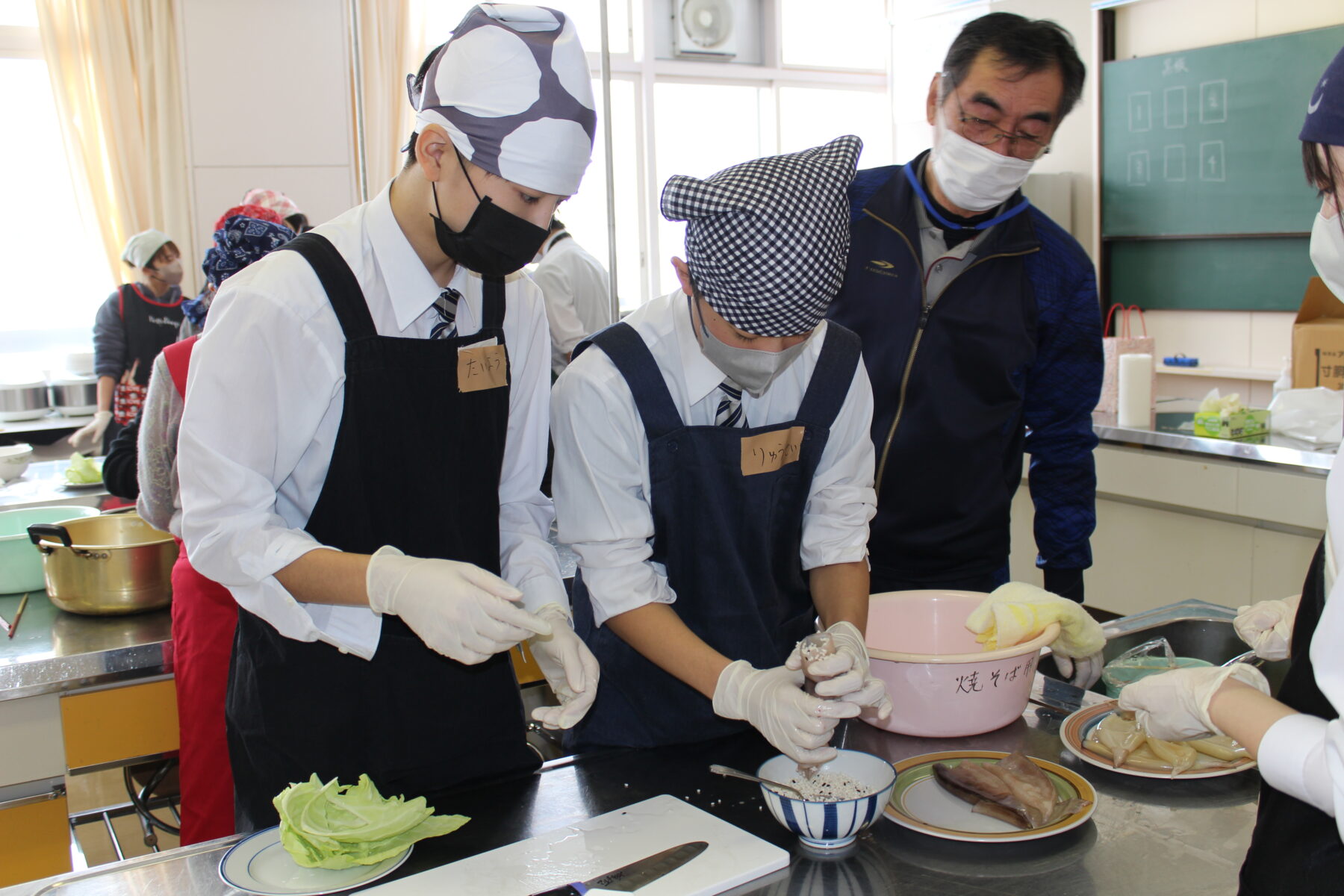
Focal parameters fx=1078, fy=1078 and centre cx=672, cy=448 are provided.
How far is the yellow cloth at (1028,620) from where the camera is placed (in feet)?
5.01

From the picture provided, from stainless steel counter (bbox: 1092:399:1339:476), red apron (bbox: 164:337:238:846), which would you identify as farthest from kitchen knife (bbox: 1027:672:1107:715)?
stainless steel counter (bbox: 1092:399:1339:476)

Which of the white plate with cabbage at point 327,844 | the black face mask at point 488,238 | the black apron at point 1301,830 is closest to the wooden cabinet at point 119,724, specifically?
the white plate with cabbage at point 327,844

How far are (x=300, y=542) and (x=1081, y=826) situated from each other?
3.20ft

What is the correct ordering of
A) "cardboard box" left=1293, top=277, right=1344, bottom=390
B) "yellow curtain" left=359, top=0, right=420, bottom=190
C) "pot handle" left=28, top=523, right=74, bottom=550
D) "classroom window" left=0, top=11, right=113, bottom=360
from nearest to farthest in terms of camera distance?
"pot handle" left=28, top=523, right=74, bottom=550 → "cardboard box" left=1293, top=277, right=1344, bottom=390 → "classroom window" left=0, top=11, right=113, bottom=360 → "yellow curtain" left=359, top=0, right=420, bottom=190

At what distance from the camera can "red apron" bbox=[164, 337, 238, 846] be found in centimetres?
214

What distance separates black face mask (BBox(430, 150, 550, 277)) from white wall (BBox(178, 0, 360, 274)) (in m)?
4.88

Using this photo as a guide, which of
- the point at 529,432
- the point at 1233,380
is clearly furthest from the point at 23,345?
the point at 1233,380

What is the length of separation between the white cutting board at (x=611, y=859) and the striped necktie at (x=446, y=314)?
71 cm

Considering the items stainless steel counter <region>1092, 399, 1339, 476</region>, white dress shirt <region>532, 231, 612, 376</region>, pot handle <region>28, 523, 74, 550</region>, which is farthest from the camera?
white dress shirt <region>532, 231, 612, 376</region>

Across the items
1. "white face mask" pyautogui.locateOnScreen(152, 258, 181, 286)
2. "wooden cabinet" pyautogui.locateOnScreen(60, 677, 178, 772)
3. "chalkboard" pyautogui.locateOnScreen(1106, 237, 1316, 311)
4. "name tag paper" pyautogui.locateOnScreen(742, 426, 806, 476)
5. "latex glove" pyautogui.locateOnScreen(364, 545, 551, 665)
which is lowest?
"wooden cabinet" pyautogui.locateOnScreen(60, 677, 178, 772)

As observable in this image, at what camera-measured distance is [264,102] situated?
234 inches

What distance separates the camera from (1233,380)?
5430 millimetres

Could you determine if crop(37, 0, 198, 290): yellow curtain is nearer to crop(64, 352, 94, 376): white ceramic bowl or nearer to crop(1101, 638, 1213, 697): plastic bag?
crop(64, 352, 94, 376): white ceramic bowl

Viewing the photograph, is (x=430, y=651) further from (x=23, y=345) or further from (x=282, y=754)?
(x=23, y=345)
